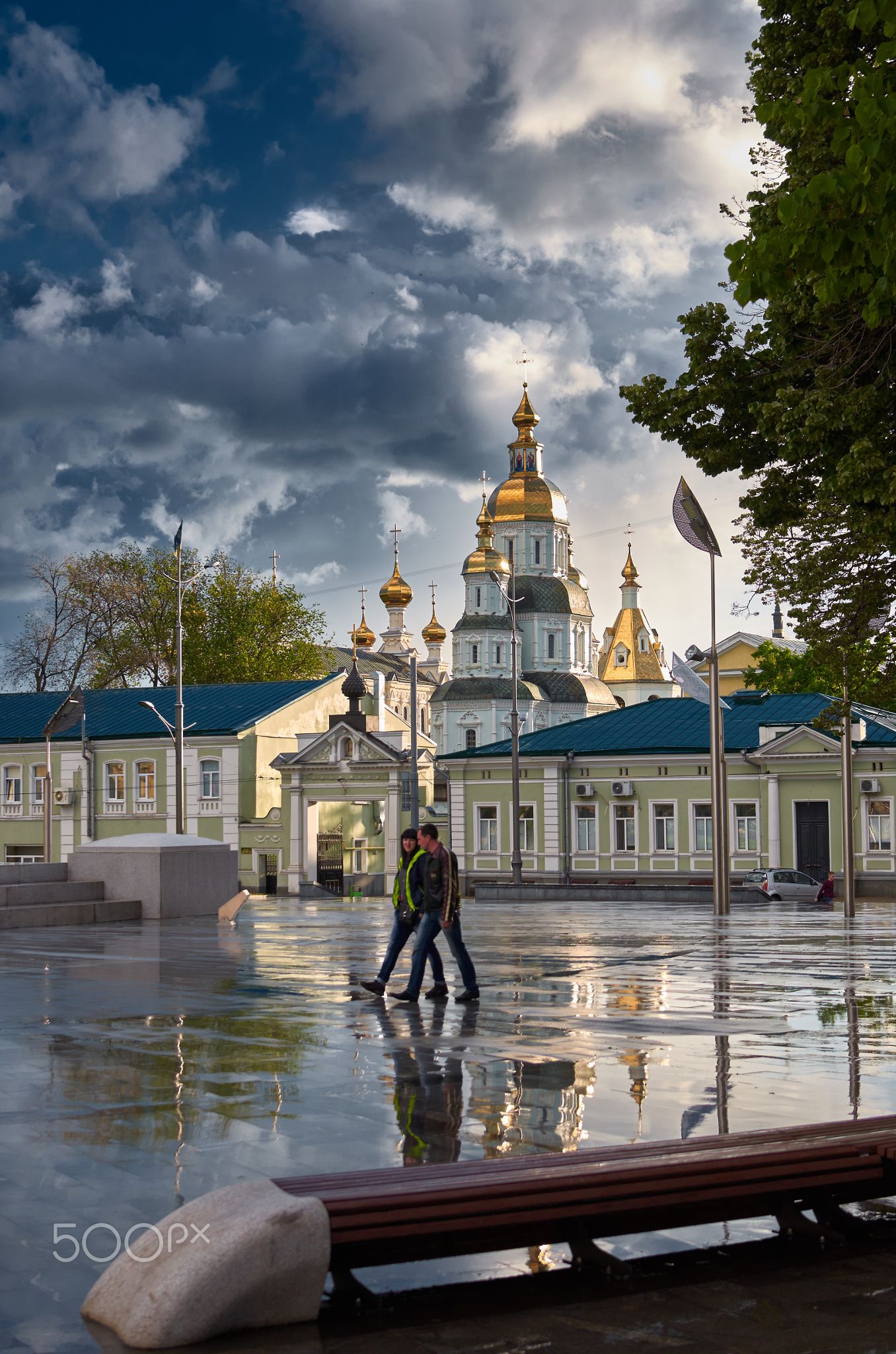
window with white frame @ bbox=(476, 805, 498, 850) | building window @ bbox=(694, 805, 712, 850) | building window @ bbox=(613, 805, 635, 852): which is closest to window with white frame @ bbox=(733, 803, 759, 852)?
building window @ bbox=(694, 805, 712, 850)

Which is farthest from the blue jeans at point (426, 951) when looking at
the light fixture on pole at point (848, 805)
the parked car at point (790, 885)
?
the parked car at point (790, 885)

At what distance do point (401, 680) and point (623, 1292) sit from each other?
12898cm

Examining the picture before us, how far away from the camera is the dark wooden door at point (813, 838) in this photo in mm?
47969

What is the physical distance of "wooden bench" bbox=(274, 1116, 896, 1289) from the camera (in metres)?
5.08

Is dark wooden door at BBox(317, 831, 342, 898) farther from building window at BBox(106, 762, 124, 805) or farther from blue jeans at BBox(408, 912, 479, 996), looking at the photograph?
blue jeans at BBox(408, 912, 479, 996)

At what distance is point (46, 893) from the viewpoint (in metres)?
26.4

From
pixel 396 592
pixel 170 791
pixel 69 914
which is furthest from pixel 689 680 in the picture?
pixel 396 592

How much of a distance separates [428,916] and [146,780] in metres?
50.3

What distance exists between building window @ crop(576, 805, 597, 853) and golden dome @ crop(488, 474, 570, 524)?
61.4 meters

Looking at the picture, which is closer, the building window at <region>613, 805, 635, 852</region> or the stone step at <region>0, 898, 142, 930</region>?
the stone step at <region>0, 898, 142, 930</region>

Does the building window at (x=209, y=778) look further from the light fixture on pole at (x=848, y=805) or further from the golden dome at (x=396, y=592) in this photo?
the golden dome at (x=396, y=592)

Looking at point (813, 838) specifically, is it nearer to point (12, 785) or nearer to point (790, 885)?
point (790, 885)

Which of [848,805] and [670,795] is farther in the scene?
[670,795]

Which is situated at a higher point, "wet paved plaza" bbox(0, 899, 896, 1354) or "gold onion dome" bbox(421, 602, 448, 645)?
"gold onion dome" bbox(421, 602, 448, 645)
